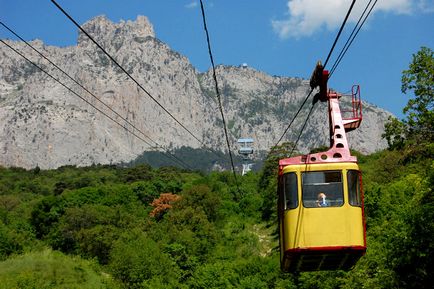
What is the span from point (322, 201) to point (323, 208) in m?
A: 0.18

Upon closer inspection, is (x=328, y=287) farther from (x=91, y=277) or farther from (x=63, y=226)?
(x=63, y=226)

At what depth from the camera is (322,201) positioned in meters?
→ 16.7

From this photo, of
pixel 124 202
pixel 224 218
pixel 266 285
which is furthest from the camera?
pixel 124 202

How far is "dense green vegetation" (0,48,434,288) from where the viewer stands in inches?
1191

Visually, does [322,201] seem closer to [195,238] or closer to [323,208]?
[323,208]

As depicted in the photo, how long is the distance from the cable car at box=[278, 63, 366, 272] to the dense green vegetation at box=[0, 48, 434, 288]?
1109 centimetres

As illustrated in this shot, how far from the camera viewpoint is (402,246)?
29047 millimetres

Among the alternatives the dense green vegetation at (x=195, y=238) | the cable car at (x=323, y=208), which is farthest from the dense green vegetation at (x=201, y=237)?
the cable car at (x=323, y=208)

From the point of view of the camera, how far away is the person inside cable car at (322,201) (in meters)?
16.7

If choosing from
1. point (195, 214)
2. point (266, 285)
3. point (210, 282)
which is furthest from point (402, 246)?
point (195, 214)

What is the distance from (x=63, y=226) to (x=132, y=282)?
24.3 metres

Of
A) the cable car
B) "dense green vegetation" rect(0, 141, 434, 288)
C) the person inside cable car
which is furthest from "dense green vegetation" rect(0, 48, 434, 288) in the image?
the person inside cable car

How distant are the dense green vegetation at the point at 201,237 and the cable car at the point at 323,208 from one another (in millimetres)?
11090

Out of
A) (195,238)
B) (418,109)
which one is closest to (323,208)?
(418,109)
